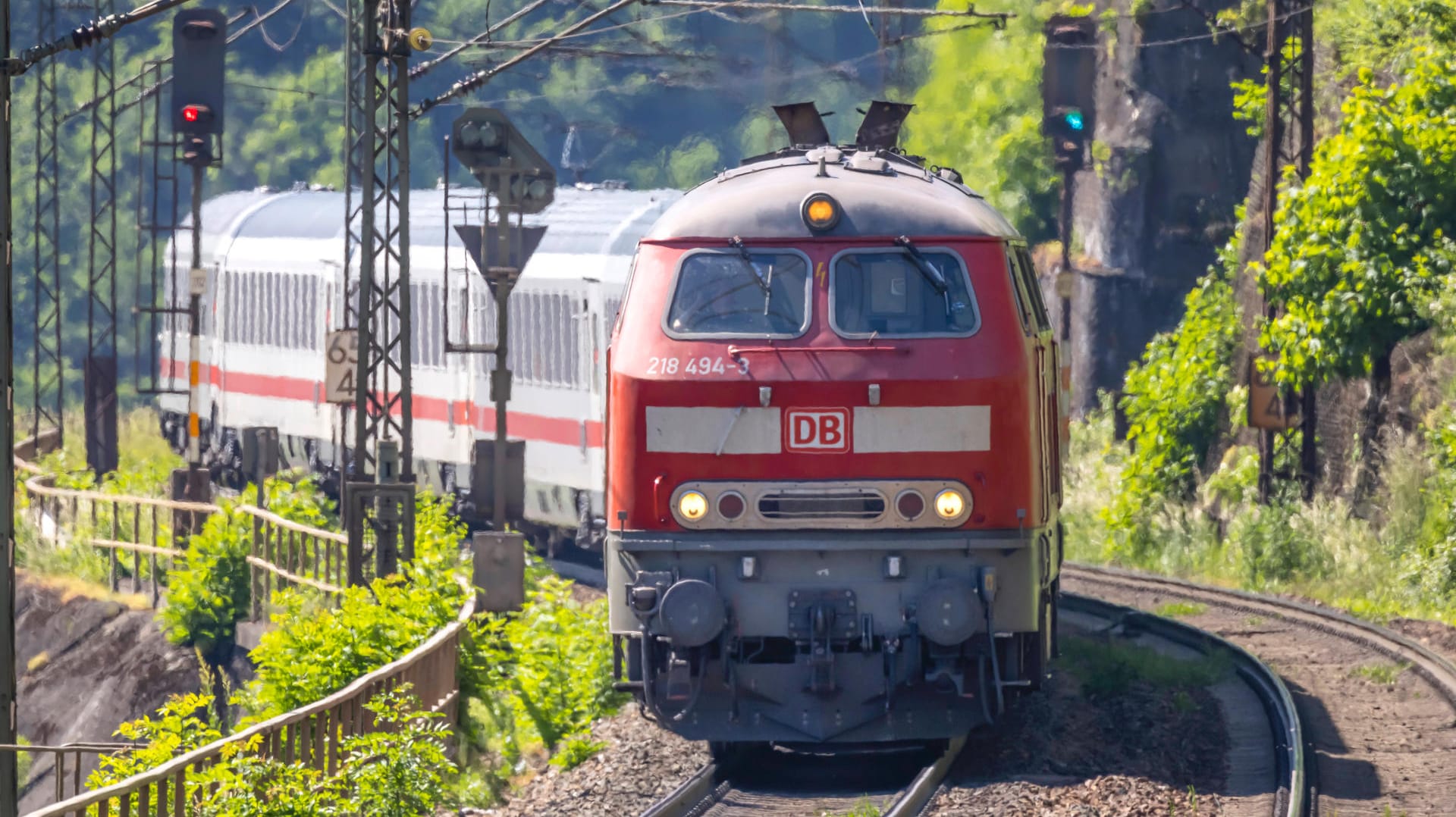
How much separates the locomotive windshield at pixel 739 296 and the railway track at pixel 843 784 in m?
2.28

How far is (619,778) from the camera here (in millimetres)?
11367

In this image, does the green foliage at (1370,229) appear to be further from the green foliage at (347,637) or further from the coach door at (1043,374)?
the green foliage at (347,637)

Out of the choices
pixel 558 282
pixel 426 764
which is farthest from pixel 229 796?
pixel 558 282

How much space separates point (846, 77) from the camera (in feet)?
176

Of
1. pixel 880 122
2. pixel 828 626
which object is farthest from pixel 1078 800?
pixel 880 122

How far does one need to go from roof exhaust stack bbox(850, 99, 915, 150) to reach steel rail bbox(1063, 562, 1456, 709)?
201 inches

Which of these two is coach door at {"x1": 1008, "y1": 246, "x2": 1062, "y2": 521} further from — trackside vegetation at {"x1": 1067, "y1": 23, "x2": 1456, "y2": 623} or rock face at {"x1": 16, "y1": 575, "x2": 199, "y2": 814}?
rock face at {"x1": 16, "y1": 575, "x2": 199, "y2": 814}

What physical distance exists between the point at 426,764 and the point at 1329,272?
1364cm

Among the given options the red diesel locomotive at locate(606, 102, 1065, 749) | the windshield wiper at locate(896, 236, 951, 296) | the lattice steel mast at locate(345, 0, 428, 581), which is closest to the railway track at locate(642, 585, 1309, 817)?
the red diesel locomotive at locate(606, 102, 1065, 749)

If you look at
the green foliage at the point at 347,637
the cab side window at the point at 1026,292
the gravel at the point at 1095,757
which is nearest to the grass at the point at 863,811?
the gravel at the point at 1095,757

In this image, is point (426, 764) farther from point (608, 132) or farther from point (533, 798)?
point (608, 132)

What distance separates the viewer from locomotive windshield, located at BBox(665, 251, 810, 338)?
428 inches

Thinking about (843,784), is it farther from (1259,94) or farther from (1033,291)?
(1259,94)

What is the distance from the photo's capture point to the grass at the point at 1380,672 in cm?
1462
